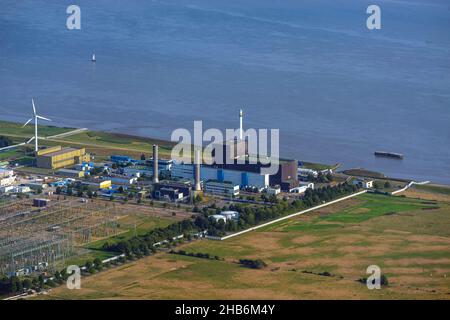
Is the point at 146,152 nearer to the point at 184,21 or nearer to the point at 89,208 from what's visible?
the point at 89,208

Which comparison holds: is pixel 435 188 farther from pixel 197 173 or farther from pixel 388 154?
pixel 197 173

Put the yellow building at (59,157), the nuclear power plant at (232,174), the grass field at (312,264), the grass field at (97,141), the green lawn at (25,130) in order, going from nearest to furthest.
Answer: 1. the grass field at (312,264)
2. the nuclear power plant at (232,174)
3. the yellow building at (59,157)
4. the grass field at (97,141)
5. the green lawn at (25,130)

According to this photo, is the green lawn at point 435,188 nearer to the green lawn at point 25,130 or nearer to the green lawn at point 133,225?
the green lawn at point 133,225

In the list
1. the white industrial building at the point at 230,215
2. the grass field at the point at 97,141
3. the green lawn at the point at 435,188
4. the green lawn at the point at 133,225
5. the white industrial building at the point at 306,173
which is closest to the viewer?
the green lawn at the point at 133,225

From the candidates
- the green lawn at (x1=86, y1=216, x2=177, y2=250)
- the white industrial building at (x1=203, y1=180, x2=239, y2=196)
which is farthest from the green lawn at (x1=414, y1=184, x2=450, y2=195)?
the green lawn at (x1=86, y1=216, x2=177, y2=250)

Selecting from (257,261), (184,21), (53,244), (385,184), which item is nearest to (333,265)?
(257,261)

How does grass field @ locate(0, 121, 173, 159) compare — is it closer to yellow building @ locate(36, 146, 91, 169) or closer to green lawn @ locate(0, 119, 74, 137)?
green lawn @ locate(0, 119, 74, 137)

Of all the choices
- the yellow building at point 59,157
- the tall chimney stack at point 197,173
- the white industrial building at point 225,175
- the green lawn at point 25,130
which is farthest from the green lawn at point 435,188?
the green lawn at point 25,130
